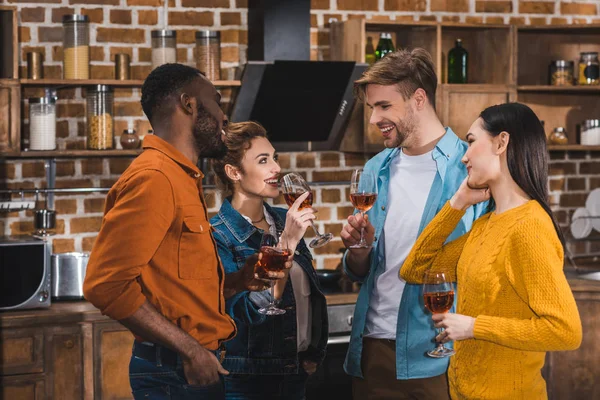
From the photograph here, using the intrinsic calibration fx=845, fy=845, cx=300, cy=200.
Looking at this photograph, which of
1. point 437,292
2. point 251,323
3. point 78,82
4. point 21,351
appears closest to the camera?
point 437,292

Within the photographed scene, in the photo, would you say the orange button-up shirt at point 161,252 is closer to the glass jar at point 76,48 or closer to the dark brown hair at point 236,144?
the dark brown hair at point 236,144

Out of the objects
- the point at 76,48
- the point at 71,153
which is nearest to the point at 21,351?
the point at 71,153

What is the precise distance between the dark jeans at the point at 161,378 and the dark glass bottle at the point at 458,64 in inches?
116

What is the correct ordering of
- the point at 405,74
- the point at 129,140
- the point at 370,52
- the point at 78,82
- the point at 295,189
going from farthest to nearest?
the point at 370,52
the point at 129,140
the point at 78,82
the point at 405,74
the point at 295,189

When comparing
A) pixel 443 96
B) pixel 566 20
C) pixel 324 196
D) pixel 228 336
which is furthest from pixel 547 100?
pixel 228 336

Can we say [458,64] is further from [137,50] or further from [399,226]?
[399,226]

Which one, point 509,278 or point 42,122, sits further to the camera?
point 42,122

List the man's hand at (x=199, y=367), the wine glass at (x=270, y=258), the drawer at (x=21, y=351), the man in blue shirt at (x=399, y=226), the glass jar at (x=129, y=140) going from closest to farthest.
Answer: the man's hand at (x=199, y=367)
the wine glass at (x=270, y=258)
the man in blue shirt at (x=399, y=226)
the drawer at (x=21, y=351)
the glass jar at (x=129, y=140)

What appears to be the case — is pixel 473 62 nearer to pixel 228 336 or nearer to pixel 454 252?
pixel 454 252

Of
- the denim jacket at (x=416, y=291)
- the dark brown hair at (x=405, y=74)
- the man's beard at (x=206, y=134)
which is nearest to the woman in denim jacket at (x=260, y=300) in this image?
the denim jacket at (x=416, y=291)

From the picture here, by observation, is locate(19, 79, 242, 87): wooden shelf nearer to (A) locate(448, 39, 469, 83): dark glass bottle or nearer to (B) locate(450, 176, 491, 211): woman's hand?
(A) locate(448, 39, 469, 83): dark glass bottle

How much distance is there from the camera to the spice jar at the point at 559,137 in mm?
4805

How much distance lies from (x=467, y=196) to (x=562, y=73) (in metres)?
2.74

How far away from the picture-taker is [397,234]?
2771 millimetres
